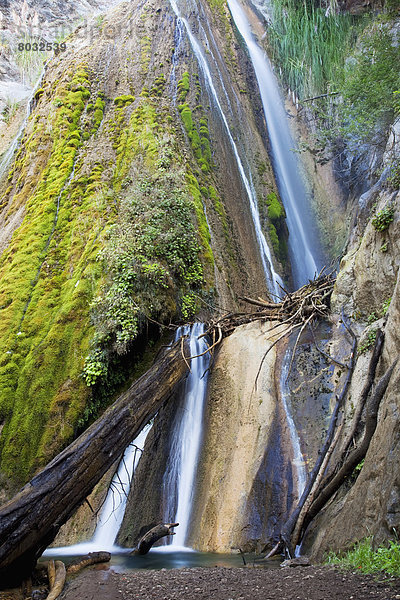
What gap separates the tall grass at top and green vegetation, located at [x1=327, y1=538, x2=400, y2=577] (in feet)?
68.3

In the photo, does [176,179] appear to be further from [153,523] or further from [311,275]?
[153,523]

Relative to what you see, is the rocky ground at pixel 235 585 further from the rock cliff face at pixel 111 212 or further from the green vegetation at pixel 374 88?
the green vegetation at pixel 374 88

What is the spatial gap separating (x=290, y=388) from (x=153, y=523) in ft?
10.8

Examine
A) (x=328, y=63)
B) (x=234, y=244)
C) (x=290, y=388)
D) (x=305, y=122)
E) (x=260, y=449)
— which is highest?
(x=328, y=63)

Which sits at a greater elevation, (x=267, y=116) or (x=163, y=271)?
(x=267, y=116)

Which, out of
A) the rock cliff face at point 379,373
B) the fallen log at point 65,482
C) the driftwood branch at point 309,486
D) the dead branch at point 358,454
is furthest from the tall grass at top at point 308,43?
the dead branch at point 358,454

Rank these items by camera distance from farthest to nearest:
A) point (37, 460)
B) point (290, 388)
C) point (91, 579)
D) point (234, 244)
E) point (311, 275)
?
1. point (311, 275)
2. point (234, 244)
3. point (37, 460)
4. point (290, 388)
5. point (91, 579)

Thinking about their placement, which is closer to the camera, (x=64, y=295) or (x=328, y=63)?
(x=64, y=295)

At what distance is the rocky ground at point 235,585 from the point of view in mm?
2945

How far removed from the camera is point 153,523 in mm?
7473

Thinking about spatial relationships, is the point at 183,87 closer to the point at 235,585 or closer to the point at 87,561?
the point at 87,561

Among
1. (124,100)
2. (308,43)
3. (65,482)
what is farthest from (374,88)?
(65,482)

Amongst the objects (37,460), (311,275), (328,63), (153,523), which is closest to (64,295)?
(37,460)

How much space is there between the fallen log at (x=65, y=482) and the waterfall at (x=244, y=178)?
7.31 m
